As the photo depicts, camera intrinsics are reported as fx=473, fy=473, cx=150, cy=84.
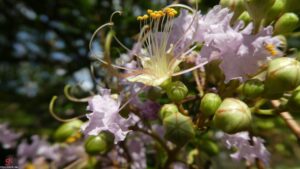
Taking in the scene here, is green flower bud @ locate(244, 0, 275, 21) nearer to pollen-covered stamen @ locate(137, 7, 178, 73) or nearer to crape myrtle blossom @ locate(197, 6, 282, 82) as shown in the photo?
crape myrtle blossom @ locate(197, 6, 282, 82)

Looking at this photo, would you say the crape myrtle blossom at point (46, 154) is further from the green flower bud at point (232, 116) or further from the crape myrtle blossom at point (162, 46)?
the green flower bud at point (232, 116)

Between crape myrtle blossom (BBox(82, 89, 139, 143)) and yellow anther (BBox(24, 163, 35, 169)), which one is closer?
crape myrtle blossom (BBox(82, 89, 139, 143))

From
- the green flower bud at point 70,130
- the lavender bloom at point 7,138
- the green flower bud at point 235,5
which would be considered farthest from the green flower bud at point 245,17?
the lavender bloom at point 7,138

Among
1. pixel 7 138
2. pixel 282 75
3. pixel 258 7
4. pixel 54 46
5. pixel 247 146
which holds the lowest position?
pixel 247 146

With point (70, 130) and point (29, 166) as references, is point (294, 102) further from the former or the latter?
point (29, 166)

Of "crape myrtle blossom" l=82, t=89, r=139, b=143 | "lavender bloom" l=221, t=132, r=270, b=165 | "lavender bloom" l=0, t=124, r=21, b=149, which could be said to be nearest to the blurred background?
"lavender bloom" l=0, t=124, r=21, b=149

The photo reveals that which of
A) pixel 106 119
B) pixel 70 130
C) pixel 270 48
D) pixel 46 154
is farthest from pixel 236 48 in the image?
pixel 46 154
